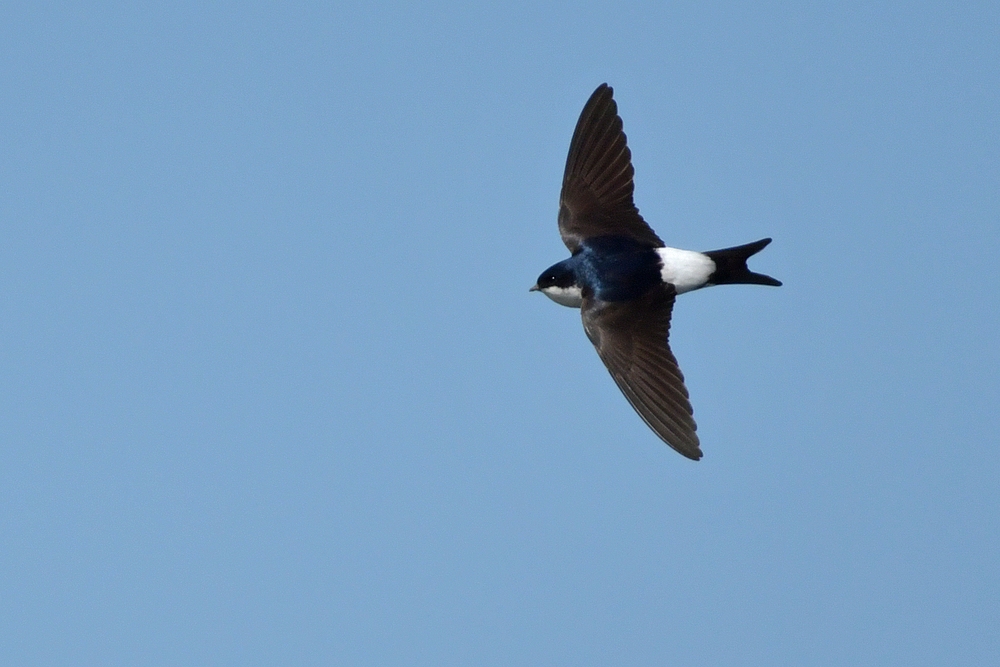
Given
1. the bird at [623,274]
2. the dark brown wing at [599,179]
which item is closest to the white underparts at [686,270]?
the bird at [623,274]

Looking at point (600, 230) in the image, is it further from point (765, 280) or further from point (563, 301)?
point (765, 280)

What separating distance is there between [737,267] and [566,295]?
962 millimetres

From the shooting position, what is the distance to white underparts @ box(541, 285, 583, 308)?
27.9 ft

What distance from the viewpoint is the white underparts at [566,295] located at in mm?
8516

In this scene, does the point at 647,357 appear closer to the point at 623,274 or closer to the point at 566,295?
the point at 623,274

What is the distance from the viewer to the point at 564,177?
29.1ft

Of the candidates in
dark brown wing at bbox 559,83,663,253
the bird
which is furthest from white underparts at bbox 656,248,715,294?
dark brown wing at bbox 559,83,663,253

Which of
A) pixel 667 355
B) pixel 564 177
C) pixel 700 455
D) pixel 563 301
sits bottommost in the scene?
pixel 700 455

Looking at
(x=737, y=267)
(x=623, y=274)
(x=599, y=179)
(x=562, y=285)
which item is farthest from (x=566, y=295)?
(x=737, y=267)

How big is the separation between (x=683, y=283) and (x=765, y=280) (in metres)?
0.40

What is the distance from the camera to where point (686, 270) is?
8.16 meters

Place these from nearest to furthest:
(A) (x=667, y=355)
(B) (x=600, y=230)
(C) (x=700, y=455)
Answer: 1. (C) (x=700, y=455)
2. (A) (x=667, y=355)
3. (B) (x=600, y=230)

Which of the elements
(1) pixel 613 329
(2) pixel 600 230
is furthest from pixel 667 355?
(2) pixel 600 230

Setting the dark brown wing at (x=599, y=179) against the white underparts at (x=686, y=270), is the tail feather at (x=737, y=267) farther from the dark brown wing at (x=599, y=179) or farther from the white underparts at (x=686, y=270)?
the dark brown wing at (x=599, y=179)
